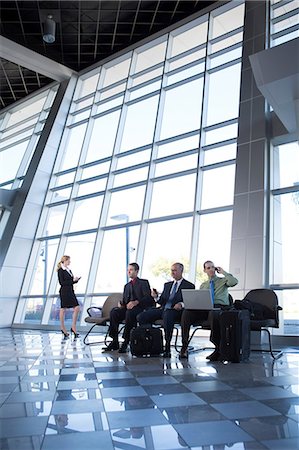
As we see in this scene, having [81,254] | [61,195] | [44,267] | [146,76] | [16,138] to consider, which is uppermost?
[146,76]

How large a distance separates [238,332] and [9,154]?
11.3 m

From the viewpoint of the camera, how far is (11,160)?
12984mm

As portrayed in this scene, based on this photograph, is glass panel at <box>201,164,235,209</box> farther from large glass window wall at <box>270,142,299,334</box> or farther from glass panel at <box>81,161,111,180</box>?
glass panel at <box>81,161,111,180</box>

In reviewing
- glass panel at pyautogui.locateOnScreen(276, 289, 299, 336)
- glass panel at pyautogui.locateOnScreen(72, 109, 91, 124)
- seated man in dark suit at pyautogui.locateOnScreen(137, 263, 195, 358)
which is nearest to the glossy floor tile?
seated man in dark suit at pyautogui.locateOnScreen(137, 263, 195, 358)

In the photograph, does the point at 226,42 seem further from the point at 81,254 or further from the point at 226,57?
the point at 81,254

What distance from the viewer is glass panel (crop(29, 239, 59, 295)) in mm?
10297

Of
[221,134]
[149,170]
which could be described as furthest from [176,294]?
[149,170]

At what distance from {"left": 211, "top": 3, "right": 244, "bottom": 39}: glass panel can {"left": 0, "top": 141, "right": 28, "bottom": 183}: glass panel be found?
271 inches

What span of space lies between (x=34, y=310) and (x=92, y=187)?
359 cm

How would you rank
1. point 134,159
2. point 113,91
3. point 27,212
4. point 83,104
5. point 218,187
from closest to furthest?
point 218,187 → point 134,159 → point 27,212 → point 113,91 → point 83,104

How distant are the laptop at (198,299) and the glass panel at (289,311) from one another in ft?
8.02

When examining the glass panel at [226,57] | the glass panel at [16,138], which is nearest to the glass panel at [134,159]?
the glass panel at [226,57]

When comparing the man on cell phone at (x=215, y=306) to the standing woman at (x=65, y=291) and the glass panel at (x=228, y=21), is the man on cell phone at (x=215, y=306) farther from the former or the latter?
the glass panel at (x=228, y=21)

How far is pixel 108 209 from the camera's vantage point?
956 centimetres
